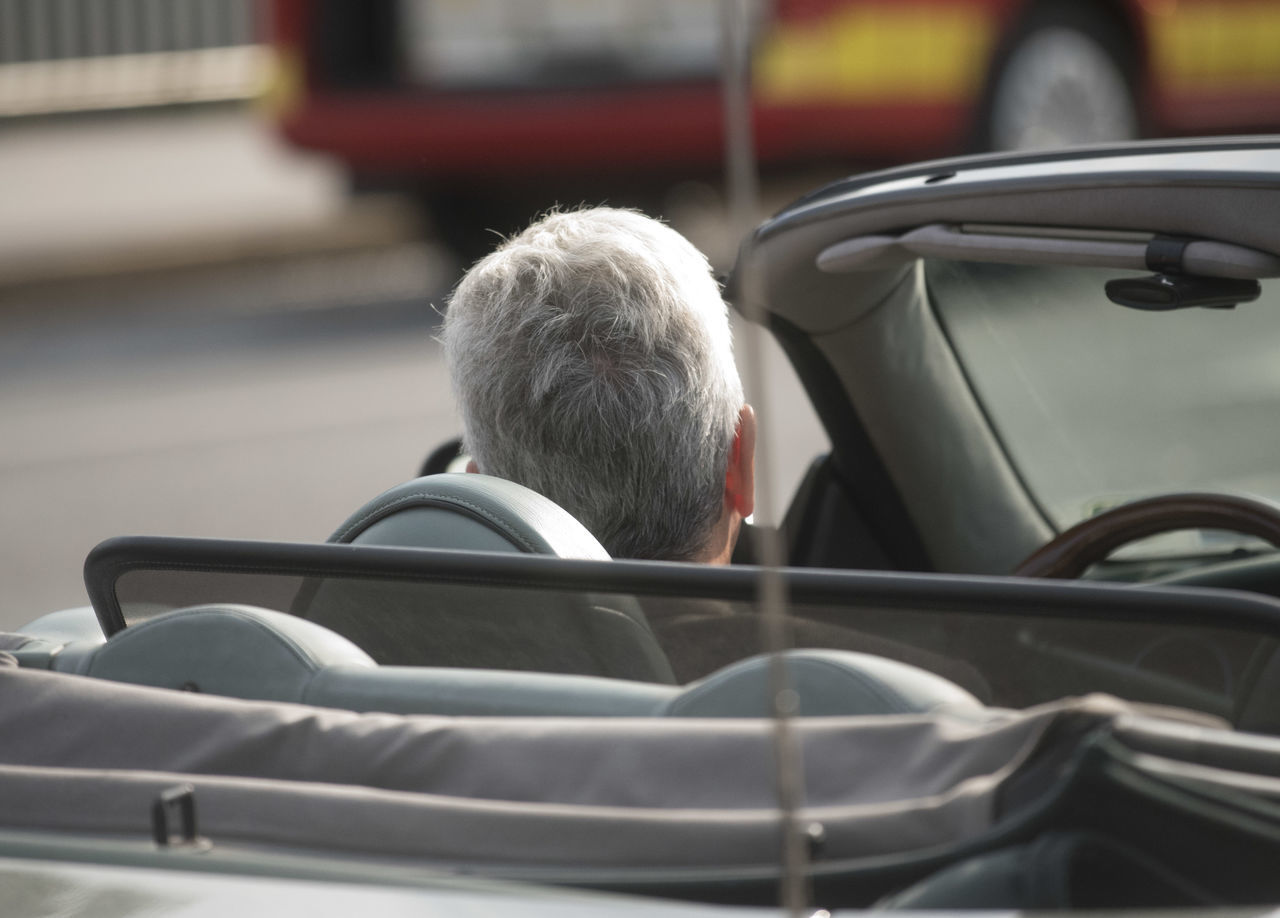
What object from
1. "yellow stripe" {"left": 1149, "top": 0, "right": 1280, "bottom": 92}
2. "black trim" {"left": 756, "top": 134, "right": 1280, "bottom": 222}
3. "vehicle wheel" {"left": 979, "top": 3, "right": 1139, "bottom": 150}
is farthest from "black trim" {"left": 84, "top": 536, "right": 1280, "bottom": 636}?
"yellow stripe" {"left": 1149, "top": 0, "right": 1280, "bottom": 92}

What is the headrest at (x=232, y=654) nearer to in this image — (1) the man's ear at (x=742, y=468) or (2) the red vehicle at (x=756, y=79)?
(1) the man's ear at (x=742, y=468)

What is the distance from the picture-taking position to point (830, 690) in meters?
1.27

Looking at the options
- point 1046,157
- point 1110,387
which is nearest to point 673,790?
point 1046,157

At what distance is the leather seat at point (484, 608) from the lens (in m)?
1.45

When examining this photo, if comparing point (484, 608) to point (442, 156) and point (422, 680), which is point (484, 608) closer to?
point (422, 680)

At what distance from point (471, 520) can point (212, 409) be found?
264 inches

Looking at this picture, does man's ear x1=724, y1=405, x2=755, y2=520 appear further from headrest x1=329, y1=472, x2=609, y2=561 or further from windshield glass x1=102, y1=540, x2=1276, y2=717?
windshield glass x1=102, y1=540, x2=1276, y2=717

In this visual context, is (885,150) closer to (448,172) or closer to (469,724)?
(448,172)

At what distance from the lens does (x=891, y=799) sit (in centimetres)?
116

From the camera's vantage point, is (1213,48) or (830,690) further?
(1213,48)

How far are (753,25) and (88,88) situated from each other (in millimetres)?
7335

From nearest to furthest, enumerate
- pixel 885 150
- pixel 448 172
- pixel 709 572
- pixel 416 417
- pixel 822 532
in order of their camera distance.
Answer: pixel 709 572 → pixel 822 532 → pixel 416 417 → pixel 885 150 → pixel 448 172

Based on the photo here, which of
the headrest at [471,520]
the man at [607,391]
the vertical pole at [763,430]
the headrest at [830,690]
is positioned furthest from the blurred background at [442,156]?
the vertical pole at [763,430]

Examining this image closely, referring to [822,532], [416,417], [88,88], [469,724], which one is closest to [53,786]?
[469,724]
